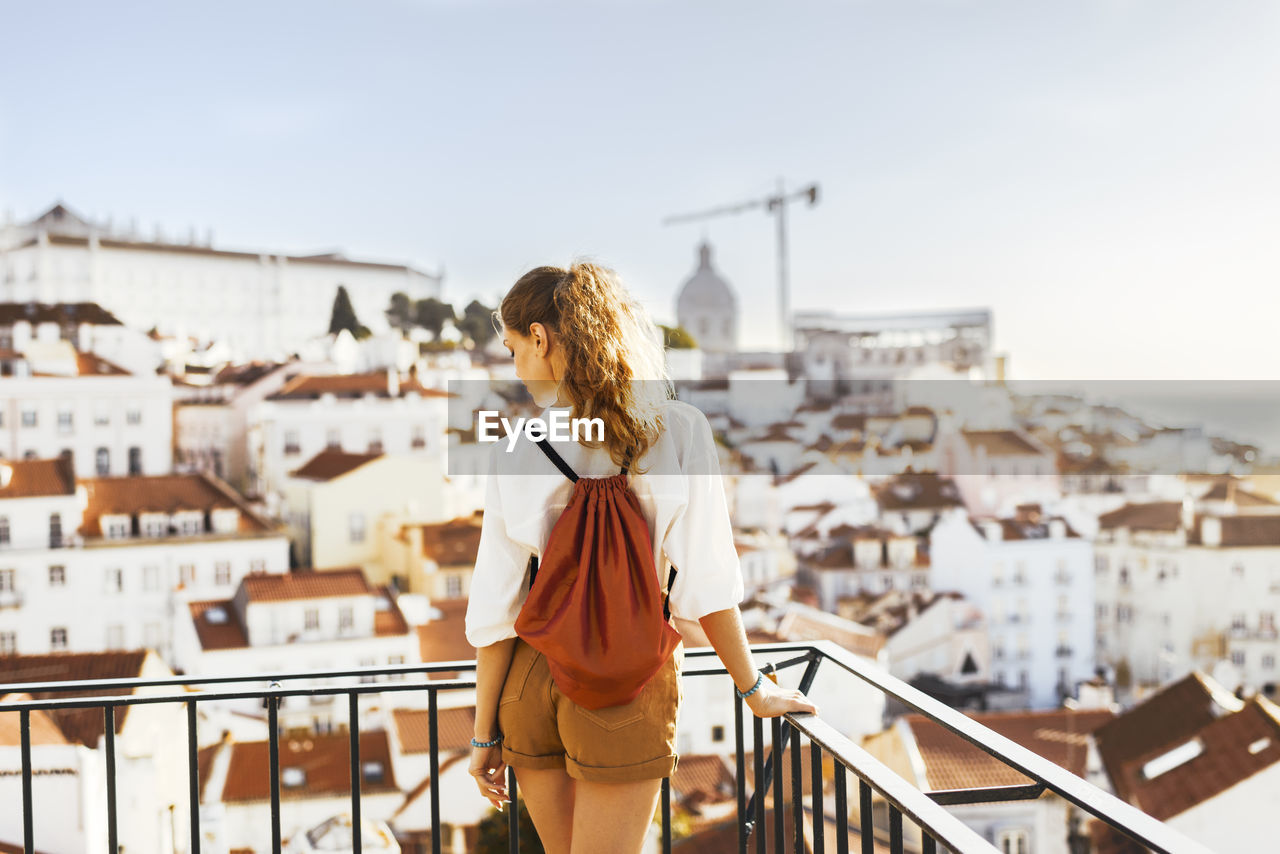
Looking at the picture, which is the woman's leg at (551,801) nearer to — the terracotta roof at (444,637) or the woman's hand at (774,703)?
the woman's hand at (774,703)

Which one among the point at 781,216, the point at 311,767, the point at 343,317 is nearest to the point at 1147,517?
the point at 311,767

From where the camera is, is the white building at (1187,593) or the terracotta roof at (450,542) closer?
the terracotta roof at (450,542)

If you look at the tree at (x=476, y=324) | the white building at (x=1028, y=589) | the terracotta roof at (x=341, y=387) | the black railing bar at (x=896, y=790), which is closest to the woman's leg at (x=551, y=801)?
the black railing bar at (x=896, y=790)

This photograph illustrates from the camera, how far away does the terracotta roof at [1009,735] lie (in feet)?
43.9

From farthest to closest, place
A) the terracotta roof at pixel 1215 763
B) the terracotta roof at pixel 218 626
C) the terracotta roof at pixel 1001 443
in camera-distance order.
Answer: the terracotta roof at pixel 1001 443 → the terracotta roof at pixel 218 626 → the terracotta roof at pixel 1215 763

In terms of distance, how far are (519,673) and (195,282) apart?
3806 centimetres

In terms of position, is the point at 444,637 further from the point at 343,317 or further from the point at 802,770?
the point at 343,317

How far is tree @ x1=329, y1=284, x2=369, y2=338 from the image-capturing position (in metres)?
34.0

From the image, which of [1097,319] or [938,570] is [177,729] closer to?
[938,570]

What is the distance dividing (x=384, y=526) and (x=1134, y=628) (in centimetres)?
1561

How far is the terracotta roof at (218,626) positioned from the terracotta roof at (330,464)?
4329 mm

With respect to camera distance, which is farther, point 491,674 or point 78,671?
point 78,671

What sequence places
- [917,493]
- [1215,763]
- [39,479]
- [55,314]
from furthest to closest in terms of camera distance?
[55,314]
[917,493]
[39,479]
[1215,763]

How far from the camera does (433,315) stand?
3416 cm
